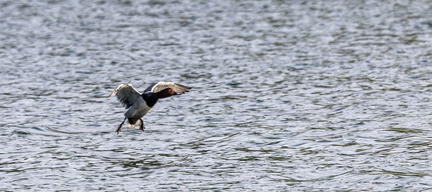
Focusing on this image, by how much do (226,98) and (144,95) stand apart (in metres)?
4.92

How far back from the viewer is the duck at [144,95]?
60.2 ft

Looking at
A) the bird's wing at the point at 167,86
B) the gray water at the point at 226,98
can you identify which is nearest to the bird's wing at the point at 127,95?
the bird's wing at the point at 167,86

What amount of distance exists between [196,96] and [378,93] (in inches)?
189

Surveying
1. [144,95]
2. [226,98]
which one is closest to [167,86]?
[144,95]

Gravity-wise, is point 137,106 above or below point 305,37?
above

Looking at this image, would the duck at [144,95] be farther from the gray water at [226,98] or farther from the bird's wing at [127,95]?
the gray water at [226,98]

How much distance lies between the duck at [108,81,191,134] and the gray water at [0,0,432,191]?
721mm

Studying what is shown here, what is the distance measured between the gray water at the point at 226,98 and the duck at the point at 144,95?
0.72 metres

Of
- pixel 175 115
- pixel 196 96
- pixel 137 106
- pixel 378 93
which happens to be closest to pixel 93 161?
pixel 137 106

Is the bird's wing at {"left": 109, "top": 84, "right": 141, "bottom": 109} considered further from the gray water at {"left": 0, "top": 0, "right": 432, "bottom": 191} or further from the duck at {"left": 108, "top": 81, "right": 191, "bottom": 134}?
the gray water at {"left": 0, "top": 0, "right": 432, "bottom": 191}

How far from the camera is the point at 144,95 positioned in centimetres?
1862

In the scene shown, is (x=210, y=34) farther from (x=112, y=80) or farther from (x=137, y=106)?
(x=137, y=106)

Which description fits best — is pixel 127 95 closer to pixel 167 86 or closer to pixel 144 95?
pixel 144 95

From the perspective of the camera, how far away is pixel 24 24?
37.1 meters
